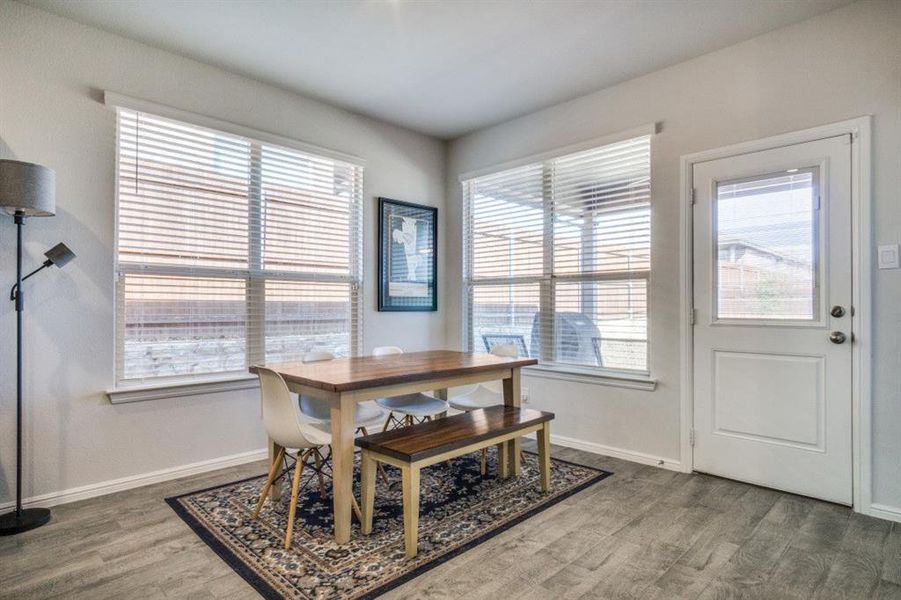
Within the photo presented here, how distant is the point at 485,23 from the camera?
282 cm

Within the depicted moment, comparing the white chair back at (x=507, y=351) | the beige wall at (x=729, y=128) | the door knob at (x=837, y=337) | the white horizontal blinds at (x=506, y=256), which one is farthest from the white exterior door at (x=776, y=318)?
the white horizontal blinds at (x=506, y=256)

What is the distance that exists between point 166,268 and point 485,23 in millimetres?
2462

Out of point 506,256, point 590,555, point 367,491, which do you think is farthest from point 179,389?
point 506,256

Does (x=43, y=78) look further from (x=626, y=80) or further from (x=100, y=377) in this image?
(x=626, y=80)

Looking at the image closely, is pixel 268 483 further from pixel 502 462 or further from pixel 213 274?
pixel 213 274

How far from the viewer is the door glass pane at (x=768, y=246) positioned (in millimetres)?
2805

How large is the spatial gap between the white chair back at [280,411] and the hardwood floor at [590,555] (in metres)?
0.56

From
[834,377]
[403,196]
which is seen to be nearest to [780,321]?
[834,377]

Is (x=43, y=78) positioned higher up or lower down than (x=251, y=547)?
higher up

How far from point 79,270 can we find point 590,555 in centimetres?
310

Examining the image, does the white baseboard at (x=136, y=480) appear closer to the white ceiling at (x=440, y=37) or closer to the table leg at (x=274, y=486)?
the table leg at (x=274, y=486)

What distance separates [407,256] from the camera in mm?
4469

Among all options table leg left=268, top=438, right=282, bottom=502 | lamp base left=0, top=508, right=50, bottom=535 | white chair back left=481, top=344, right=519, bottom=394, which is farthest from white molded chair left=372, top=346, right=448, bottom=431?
lamp base left=0, top=508, right=50, bottom=535

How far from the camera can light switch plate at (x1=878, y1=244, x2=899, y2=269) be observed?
2.53 meters
